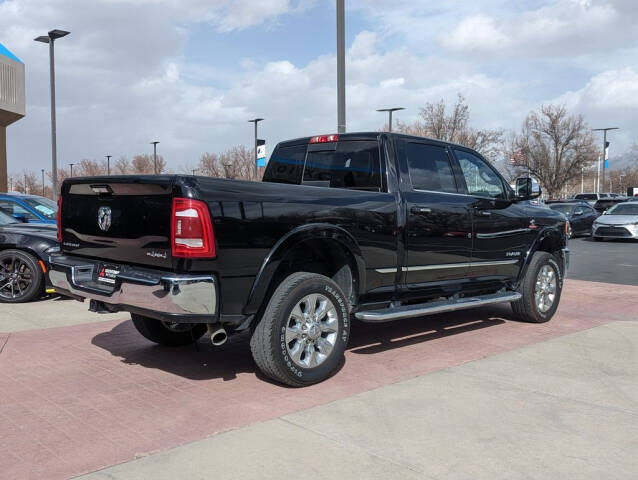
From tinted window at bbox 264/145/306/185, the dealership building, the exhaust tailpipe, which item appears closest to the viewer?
the exhaust tailpipe

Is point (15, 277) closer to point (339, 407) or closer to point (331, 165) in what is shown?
point (331, 165)

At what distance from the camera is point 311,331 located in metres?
4.84

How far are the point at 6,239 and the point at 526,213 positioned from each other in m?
6.69

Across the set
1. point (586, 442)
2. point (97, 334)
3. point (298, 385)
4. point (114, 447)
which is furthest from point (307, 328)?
point (97, 334)

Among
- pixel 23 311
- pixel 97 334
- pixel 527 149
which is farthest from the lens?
pixel 527 149

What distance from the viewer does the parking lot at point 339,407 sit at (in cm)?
348

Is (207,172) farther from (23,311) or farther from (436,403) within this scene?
(436,403)

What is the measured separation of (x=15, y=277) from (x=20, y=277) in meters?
0.06

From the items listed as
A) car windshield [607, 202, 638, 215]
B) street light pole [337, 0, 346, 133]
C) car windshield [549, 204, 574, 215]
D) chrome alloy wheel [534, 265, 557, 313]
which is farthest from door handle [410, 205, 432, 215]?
car windshield [549, 204, 574, 215]

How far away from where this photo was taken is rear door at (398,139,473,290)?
5734 millimetres

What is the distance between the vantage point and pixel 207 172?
182 ft

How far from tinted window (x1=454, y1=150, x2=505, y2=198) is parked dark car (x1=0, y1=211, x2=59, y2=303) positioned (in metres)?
5.44

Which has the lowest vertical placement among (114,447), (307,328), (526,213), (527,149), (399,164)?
(114,447)

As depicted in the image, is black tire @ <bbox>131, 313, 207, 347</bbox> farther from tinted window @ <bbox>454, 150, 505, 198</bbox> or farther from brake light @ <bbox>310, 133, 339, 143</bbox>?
tinted window @ <bbox>454, 150, 505, 198</bbox>
